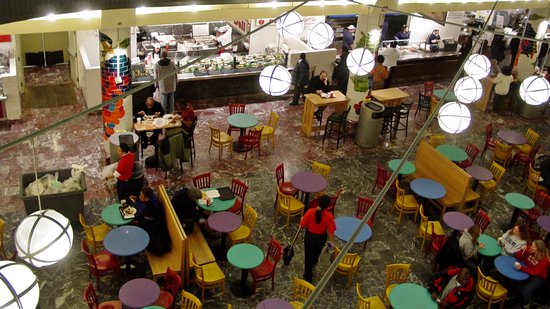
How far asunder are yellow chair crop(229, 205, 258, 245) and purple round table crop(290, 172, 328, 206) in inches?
42.9

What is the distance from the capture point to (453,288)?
24.4 ft

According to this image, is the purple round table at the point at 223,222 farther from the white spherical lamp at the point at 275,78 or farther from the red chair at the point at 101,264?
the white spherical lamp at the point at 275,78

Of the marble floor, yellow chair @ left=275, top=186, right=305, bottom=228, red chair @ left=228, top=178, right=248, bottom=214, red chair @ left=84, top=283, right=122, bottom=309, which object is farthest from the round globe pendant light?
red chair @ left=84, top=283, right=122, bottom=309

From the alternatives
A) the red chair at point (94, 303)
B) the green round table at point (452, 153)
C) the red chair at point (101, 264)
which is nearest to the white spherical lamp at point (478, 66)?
the green round table at point (452, 153)

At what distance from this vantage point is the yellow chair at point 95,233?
27.4 feet

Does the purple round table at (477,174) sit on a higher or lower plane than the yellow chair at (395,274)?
higher

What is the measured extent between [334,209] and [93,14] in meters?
5.37

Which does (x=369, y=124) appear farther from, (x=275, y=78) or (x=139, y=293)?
(x=139, y=293)

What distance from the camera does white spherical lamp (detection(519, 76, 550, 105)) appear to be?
9.62 meters

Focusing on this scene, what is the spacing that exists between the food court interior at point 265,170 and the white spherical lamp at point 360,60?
6.31 feet

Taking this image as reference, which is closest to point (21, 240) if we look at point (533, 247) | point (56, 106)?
point (533, 247)

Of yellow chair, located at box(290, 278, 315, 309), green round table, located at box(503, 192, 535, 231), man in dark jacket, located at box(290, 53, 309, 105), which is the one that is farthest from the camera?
man in dark jacket, located at box(290, 53, 309, 105)

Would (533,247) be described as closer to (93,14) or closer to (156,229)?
(156,229)

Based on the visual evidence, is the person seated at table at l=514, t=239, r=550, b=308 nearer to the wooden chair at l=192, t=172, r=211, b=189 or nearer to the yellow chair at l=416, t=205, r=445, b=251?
the yellow chair at l=416, t=205, r=445, b=251
